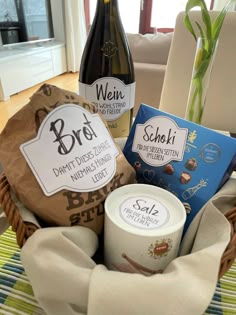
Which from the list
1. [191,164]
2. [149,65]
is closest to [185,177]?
[191,164]

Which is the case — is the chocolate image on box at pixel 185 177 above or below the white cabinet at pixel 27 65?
above

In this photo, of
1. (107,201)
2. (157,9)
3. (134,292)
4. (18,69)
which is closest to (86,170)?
(107,201)

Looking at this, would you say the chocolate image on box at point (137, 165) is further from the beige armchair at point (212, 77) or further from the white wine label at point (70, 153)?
the beige armchair at point (212, 77)

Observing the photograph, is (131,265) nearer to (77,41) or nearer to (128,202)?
(128,202)

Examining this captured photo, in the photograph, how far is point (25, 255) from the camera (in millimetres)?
293

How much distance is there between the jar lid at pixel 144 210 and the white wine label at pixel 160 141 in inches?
2.9

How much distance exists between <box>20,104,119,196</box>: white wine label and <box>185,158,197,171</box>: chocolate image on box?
12 cm

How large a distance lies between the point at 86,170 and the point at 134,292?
0.55 feet

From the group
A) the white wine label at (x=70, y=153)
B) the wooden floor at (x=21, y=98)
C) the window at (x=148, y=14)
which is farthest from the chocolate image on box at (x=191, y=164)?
the window at (x=148, y=14)

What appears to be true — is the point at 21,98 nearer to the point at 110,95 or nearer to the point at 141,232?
the point at 110,95

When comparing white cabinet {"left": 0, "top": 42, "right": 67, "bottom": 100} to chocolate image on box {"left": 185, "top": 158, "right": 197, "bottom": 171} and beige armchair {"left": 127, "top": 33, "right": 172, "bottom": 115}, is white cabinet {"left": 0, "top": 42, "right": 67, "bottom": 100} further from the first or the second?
chocolate image on box {"left": 185, "top": 158, "right": 197, "bottom": 171}

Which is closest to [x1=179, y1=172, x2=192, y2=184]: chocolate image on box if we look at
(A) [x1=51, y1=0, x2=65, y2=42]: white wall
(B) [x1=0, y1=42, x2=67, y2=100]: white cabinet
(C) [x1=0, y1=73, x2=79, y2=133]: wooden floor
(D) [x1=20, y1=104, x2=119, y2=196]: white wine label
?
(D) [x1=20, y1=104, x2=119, y2=196]: white wine label

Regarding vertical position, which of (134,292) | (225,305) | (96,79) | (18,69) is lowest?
(18,69)

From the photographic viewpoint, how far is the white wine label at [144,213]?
0.31m
